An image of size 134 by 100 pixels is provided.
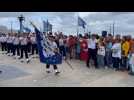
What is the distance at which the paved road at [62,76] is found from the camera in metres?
6.96

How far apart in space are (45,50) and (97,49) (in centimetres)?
133

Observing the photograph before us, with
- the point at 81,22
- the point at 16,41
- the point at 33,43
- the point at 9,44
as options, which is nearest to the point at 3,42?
the point at 9,44

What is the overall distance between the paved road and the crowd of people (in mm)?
178

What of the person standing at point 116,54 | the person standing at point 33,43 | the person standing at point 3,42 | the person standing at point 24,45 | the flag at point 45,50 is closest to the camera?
the flag at point 45,50

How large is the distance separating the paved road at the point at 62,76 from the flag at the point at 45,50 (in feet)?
0.95

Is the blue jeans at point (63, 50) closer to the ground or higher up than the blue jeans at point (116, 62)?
higher up

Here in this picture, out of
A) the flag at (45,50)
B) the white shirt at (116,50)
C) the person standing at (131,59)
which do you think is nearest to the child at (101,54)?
the white shirt at (116,50)

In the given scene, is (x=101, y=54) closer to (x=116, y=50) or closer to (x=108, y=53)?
(x=108, y=53)

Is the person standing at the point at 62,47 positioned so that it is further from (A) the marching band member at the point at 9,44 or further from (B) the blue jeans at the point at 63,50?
(A) the marching band member at the point at 9,44
